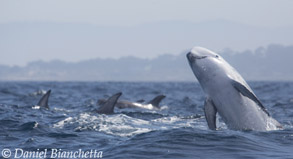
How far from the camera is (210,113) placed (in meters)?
12.8

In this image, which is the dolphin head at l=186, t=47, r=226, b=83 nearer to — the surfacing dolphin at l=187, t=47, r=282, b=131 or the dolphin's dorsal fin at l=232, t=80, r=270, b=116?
the surfacing dolphin at l=187, t=47, r=282, b=131

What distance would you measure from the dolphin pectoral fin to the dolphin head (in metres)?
0.64

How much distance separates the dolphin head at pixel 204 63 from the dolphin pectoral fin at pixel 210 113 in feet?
2.10

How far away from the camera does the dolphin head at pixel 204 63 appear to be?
13172 millimetres

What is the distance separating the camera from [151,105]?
2548 centimetres

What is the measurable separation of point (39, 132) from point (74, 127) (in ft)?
4.13

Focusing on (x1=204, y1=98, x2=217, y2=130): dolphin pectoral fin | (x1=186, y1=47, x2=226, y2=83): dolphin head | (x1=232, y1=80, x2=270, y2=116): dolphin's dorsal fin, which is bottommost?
(x1=204, y1=98, x2=217, y2=130): dolphin pectoral fin

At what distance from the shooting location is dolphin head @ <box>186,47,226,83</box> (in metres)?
13.2

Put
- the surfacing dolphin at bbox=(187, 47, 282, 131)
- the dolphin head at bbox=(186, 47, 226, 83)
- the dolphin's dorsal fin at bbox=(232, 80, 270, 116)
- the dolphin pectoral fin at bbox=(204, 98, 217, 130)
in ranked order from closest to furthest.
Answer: the dolphin's dorsal fin at bbox=(232, 80, 270, 116), the dolphin pectoral fin at bbox=(204, 98, 217, 130), the surfacing dolphin at bbox=(187, 47, 282, 131), the dolphin head at bbox=(186, 47, 226, 83)

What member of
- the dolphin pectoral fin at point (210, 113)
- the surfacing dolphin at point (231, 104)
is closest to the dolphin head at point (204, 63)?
the surfacing dolphin at point (231, 104)

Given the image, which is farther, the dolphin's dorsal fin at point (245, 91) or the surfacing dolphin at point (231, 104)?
the surfacing dolphin at point (231, 104)

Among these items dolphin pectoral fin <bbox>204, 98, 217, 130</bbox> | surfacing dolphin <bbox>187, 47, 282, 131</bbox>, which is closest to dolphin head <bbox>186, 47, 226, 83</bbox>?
surfacing dolphin <bbox>187, 47, 282, 131</bbox>

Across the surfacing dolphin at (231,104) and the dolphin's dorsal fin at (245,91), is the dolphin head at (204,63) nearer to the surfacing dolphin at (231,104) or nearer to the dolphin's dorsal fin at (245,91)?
the surfacing dolphin at (231,104)

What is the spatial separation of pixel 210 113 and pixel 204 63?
4.45 feet
